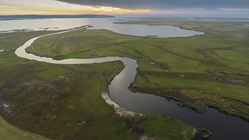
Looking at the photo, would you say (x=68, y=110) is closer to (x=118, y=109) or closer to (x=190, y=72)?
(x=118, y=109)

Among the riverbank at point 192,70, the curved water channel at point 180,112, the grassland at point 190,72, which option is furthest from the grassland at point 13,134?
the riverbank at point 192,70

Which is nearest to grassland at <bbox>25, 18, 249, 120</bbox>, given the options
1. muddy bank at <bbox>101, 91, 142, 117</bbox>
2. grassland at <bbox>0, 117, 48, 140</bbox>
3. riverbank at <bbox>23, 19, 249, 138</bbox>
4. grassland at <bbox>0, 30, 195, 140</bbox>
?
riverbank at <bbox>23, 19, 249, 138</bbox>

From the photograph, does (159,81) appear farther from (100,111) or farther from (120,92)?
(100,111)

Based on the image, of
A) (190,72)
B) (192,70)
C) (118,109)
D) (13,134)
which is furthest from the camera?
(192,70)

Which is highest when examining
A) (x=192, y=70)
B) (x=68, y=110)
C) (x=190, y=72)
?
(x=192, y=70)

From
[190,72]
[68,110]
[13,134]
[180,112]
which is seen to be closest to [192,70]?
[190,72]

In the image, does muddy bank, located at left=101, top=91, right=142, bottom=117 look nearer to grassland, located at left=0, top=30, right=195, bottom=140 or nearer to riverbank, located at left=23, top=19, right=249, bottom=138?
grassland, located at left=0, top=30, right=195, bottom=140

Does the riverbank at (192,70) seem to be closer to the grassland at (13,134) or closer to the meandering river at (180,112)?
the meandering river at (180,112)

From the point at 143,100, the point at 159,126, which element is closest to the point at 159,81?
the point at 143,100
